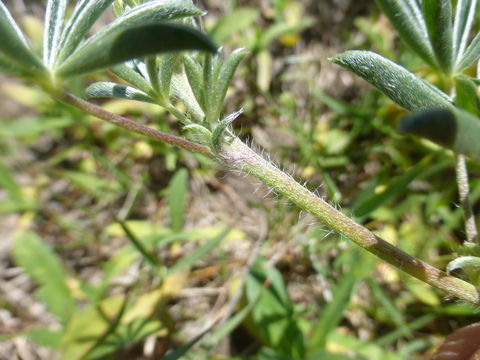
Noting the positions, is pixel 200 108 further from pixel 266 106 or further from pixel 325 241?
pixel 266 106

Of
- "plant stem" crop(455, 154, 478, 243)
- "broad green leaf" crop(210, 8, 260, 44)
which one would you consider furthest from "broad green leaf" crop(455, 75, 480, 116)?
"broad green leaf" crop(210, 8, 260, 44)

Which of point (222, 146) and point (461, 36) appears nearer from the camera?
point (222, 146)

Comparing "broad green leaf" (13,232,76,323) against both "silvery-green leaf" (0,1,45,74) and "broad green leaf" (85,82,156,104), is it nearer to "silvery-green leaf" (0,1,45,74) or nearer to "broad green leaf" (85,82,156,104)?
"broad green leaf" (85,82,156,104)

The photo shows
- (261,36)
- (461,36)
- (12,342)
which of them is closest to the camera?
(461,36)

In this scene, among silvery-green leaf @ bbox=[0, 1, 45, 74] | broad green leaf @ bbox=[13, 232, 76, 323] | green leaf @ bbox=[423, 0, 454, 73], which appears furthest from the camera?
broad green leaf @ bbox=[13, 232, 76, 323]

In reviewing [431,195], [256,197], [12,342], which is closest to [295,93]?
[256,197]

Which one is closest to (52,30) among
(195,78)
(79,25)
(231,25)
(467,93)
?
(79,25)

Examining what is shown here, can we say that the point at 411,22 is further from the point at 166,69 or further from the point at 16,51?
the point at 16,51

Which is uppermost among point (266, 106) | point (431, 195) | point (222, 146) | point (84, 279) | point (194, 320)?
point (222, 146)
